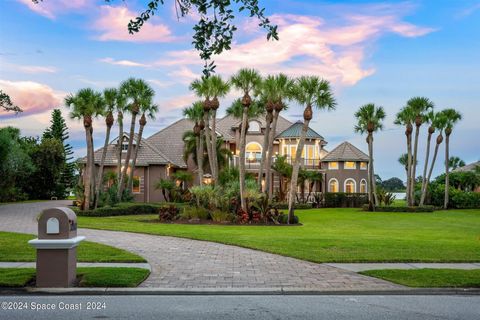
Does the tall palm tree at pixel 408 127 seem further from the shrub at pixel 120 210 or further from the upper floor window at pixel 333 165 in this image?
the shrub at pixel 120 210

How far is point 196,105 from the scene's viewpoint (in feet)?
134

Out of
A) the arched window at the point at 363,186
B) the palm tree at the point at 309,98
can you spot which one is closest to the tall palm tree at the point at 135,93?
the palm tree at the point at 309,98

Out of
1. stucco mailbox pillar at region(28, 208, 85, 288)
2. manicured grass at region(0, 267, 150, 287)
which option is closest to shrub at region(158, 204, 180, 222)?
manicured grass at region(0, 267, 150, 287)

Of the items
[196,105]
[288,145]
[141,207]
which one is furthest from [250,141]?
[141,207]

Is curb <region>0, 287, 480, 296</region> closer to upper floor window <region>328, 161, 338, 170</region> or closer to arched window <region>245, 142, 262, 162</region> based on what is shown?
arched window <region>245, 142, 262, 162</region>

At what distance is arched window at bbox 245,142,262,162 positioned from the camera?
56.7 m

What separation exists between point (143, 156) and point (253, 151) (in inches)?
470

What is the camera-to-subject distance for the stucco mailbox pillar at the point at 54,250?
31.9 ft

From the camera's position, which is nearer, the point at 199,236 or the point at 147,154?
the point at 199,236

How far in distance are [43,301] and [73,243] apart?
3.94 ft

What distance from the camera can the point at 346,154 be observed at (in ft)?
186

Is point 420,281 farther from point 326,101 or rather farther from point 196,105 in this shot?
point 196,105

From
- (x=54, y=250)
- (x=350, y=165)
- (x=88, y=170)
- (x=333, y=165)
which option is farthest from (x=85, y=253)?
(x=350, y=165)

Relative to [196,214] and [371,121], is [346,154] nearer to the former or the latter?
[371,121]
